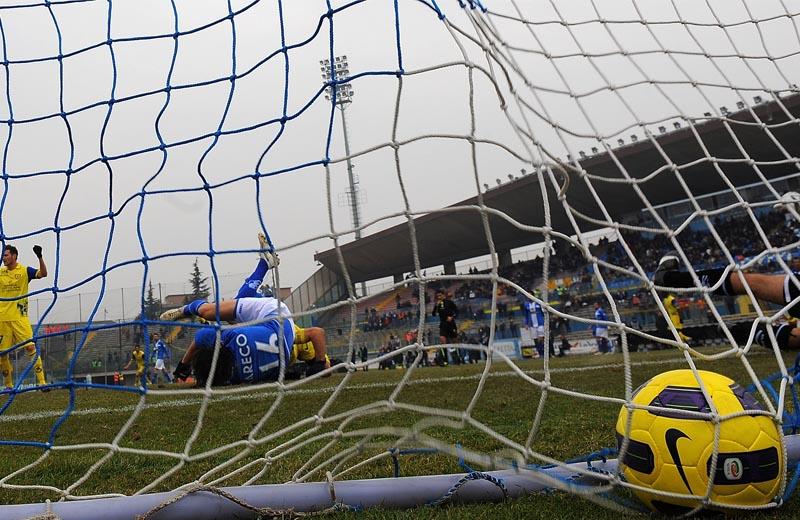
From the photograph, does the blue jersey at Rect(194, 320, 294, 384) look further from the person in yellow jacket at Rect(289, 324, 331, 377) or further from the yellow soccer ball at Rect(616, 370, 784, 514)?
the yellow soccer ball at Rect(616, 370, 784, 514)

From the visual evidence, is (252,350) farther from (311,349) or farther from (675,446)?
(675,446)

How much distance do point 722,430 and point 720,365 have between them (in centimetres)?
519

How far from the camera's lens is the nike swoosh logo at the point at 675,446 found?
190 centimetres

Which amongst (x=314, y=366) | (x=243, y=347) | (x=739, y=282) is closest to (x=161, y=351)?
(x=314, y=366)

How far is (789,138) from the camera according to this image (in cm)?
1020

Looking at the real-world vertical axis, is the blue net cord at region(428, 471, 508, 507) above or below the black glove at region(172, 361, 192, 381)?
below

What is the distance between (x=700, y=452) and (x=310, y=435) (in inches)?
63.5

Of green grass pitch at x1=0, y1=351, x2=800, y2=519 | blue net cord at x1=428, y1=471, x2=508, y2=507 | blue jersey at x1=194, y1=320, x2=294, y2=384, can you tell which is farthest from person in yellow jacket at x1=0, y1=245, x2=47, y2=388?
blue net cord at x1=428, y1=471, x2=508, y2=507

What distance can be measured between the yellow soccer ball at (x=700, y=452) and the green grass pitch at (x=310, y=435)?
0.33 feet

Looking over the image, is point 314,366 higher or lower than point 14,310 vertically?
lower

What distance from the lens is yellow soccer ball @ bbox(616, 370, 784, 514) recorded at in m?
1.88

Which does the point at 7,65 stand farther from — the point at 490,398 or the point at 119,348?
the point at 119,348

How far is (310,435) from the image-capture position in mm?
2832

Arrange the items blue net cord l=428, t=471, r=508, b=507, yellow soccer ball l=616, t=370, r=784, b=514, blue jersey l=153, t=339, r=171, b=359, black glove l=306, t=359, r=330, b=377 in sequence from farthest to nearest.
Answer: blue jersey l=153, t=339, r=171, b=359 < black glove l=306, t=359, r=330, b=377 < blue net cord l=428, t=471, r=508, b=507 < yellow soccer ball l=616, t=370, r=784, b=514
